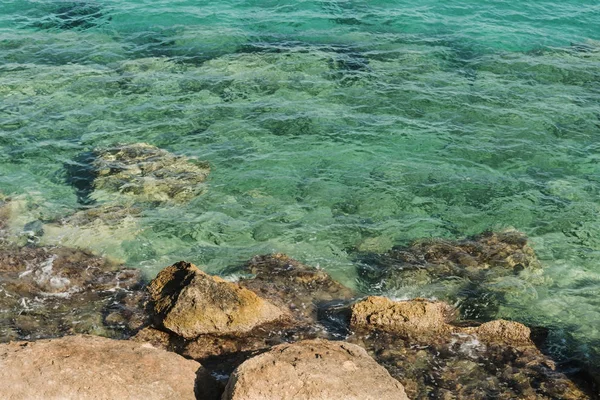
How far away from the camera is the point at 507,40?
25.8 m

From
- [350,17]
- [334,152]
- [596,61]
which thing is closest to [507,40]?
[596,61]

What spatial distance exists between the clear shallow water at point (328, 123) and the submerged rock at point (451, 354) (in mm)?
1197

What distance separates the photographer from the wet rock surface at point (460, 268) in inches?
523

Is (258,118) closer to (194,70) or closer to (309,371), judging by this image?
(194,70)

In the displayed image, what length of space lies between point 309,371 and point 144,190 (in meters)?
9.16

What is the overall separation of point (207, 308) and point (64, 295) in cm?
340

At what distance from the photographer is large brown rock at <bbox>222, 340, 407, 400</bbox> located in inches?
341

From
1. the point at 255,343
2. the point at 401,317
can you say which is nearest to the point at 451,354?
the point at 401,317

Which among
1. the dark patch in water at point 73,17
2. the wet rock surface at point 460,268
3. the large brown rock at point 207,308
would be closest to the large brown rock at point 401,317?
the wet rock surface at point 460,268

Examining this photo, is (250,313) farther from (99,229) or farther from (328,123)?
(328,123)

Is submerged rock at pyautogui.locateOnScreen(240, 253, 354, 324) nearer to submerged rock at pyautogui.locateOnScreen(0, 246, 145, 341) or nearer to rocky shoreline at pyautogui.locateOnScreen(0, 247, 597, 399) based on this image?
rocky shoreline at pyautogui.locateOnScreen(0, 247, 597, 399)

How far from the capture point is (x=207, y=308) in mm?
11430

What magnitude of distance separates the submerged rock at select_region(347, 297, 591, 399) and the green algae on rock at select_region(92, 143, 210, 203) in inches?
263

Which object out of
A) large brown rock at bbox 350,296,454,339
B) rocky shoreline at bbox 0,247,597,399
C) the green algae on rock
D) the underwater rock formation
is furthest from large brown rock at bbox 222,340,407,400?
the green algae on rock
